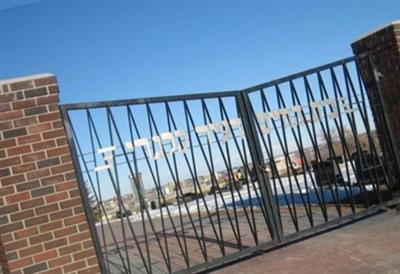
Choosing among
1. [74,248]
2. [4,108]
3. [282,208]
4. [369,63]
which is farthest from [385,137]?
[4,108]

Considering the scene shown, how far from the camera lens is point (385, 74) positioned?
24.8ft

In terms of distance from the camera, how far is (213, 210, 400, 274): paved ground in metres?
4.81

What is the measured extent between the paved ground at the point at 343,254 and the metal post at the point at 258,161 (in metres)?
0.32

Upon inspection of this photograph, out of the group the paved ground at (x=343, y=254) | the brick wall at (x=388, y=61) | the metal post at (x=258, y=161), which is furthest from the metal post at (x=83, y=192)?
the brick wall at (x=388, y=61)

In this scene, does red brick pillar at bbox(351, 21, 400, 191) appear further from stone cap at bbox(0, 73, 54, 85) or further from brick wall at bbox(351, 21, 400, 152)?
stone cap at bbox(0, 73, 54, 85)

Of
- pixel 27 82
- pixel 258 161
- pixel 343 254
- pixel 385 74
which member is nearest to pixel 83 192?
pixel 27 82

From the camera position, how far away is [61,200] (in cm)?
490

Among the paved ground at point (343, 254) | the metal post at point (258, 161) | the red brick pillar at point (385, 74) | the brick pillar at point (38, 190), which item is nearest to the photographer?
the brick pillar at point (38, 190)

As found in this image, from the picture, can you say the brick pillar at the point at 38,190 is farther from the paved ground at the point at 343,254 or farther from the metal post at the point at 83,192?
the paved ground at the point at 343,254

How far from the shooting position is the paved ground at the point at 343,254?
4.81 meters

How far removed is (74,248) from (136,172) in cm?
115

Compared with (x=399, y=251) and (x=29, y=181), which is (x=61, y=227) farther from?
(x=399, y=251)

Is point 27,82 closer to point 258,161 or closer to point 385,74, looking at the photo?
point 258,161

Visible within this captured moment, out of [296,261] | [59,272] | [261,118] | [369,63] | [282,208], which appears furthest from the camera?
[282,208]
